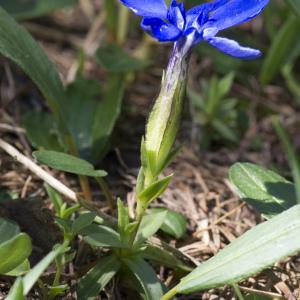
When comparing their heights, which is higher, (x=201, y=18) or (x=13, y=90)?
(x=201, y=18)

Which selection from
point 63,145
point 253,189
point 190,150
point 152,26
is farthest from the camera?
point 190,150

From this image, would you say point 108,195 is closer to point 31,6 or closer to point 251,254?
point 251,254

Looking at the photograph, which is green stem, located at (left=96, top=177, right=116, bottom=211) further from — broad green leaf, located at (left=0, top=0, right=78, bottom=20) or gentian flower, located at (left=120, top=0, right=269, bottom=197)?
broad green leaf, located at (left=0, top=0, right=78, bottom=20)

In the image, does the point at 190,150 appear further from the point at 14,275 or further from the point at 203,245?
the point at 14,275

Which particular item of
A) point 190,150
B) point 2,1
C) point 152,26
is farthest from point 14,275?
point 2,1

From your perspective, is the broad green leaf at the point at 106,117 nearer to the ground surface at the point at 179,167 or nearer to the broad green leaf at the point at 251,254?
the ground surface at the point at 179,167

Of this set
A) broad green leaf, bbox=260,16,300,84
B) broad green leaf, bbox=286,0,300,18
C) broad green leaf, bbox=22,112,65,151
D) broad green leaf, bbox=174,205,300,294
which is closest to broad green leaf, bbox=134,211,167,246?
broad green leaf, bbox=174,205,300,294

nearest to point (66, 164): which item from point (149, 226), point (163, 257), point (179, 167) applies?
point (149, 226)
